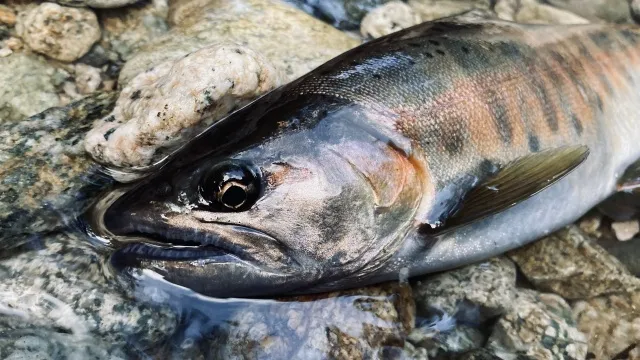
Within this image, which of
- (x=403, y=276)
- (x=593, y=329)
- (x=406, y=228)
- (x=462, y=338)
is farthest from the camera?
(x=593, y=329)

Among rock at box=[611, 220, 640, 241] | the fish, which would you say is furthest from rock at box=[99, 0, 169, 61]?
rock at box=[611, 220, 640, 241]

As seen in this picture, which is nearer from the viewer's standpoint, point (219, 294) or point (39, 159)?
point (219, 294)

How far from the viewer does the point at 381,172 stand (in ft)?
9.12

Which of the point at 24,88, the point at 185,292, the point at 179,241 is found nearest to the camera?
the point at 179,241

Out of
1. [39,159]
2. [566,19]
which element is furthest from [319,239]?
[566,19]

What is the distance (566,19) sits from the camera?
516cm

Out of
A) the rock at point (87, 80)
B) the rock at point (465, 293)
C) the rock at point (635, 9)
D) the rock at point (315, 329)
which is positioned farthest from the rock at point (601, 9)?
the rock at point (87, 80)

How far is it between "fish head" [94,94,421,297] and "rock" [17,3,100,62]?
71.2 inches

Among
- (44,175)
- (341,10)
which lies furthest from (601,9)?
(44,175)

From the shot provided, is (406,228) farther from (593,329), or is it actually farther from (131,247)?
(593,329)

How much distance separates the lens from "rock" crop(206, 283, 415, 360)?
296cm

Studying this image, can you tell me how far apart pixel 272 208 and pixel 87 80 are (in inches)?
86.1

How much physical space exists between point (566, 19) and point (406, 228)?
3.30 m

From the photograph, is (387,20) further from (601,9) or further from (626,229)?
(626,229)
